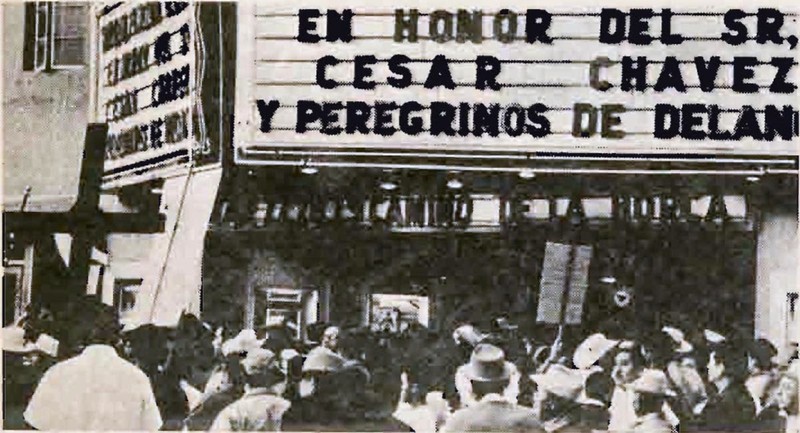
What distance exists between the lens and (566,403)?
6.96 meters

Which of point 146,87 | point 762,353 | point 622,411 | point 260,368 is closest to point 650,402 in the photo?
point 622,411

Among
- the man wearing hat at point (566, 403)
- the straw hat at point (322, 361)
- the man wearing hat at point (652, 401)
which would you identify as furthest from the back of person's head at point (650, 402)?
the straw hat at point (322, 361)

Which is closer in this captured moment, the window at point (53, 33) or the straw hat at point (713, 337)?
the straw hat at point (713, 337)

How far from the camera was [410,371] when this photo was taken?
695cm

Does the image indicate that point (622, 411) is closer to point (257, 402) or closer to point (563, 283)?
point (563, 283)

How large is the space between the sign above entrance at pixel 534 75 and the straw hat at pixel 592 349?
0.99 metres

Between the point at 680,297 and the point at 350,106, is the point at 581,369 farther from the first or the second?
the point at 350,106

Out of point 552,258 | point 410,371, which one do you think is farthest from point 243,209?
point 552,258

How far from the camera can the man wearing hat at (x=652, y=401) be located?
22.9ft

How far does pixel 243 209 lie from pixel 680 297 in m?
2.33

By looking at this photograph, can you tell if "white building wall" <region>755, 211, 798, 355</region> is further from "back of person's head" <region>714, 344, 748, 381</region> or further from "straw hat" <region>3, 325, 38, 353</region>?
"straw hat" <region>3, 325, 38, 353</region>

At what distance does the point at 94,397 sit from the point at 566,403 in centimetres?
249

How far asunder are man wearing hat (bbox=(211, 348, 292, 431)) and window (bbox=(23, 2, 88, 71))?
1885mm

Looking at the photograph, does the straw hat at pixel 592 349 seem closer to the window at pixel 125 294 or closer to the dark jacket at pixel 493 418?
the dark jacket at pixel 493 418
